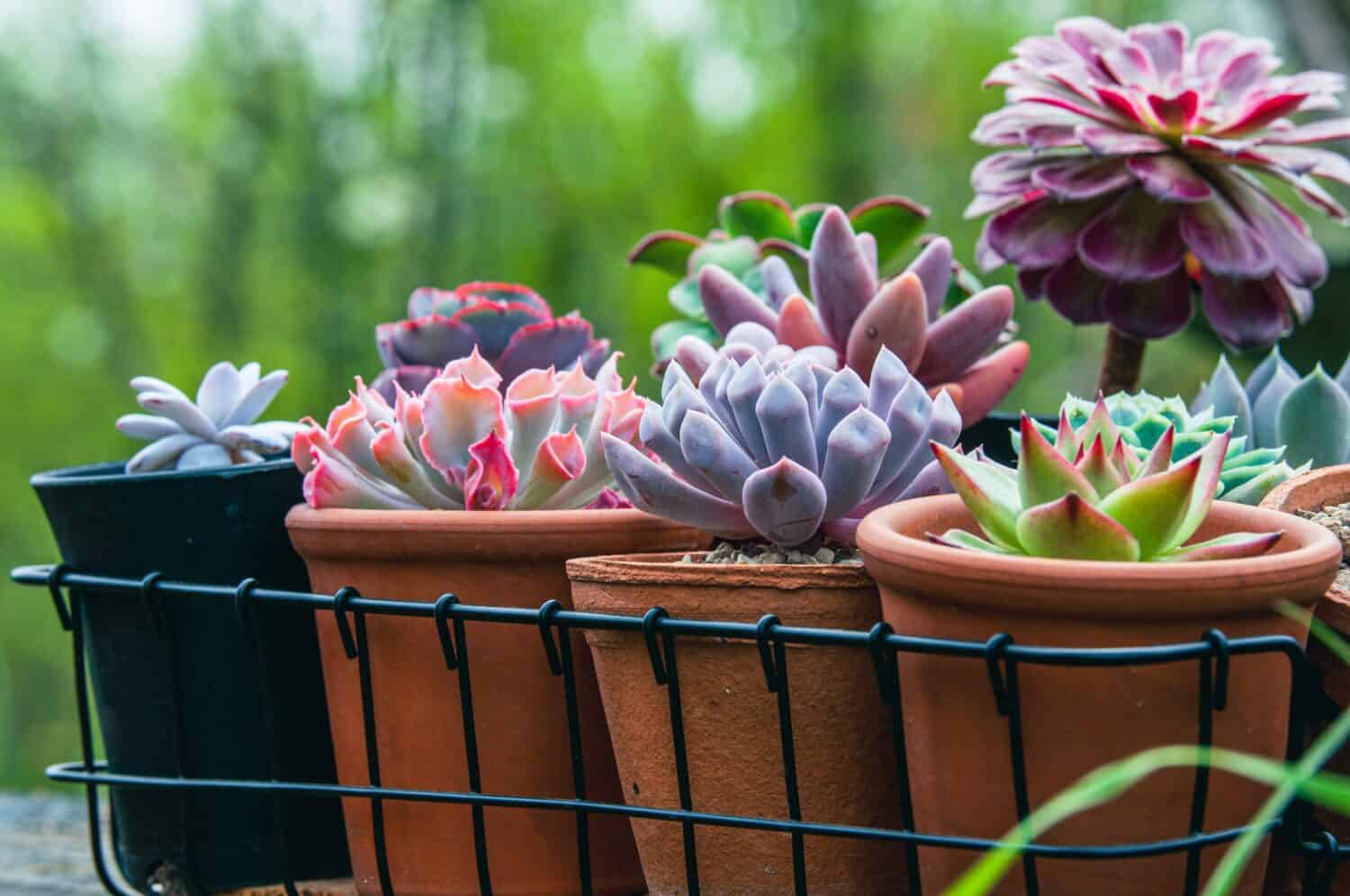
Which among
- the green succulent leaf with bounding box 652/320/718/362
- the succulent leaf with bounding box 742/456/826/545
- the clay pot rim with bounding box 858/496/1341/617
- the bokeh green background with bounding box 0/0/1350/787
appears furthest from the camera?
the bokeh green background with bounding box 0/0/1350/787

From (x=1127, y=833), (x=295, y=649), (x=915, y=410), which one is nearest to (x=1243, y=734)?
(x=1127, y=833)

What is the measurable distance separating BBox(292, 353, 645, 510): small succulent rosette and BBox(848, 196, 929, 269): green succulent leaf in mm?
275

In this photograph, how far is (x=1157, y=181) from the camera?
738mm

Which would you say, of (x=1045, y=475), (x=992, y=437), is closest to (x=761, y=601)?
(x=1045, y=475)

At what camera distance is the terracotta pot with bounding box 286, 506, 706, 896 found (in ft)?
1.99

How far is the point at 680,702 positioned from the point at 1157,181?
1.43 ft

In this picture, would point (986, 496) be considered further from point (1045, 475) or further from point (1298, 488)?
point (1298, 488)

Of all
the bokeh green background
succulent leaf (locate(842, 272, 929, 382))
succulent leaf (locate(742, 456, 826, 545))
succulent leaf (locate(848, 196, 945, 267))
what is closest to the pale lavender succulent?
succulent leaf (locate(742, 456, 826, 545))

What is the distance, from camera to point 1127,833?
1.42ft

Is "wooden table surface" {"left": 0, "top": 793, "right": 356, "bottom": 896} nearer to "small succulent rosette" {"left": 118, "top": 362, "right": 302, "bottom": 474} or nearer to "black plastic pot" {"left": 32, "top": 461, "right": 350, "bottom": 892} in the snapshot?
"black plastic pot" {"left": 32, "top": 461, "right": 350, "bottom": 892}

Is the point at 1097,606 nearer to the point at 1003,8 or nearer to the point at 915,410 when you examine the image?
the point at 915,410

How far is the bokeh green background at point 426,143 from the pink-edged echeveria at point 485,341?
3374 mm

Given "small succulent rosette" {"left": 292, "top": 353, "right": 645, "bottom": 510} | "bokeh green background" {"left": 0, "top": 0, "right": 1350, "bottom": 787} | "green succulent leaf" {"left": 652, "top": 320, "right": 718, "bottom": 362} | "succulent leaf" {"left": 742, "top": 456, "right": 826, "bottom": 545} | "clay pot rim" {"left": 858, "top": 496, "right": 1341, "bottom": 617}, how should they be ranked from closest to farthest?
"clay pot rim" {"left": 858, "top": 496, "right": 1341, "bottom": 617} < "succulent leaf" {"left": 742, "top": 456, "right": 826, "bottom": 545} < "small succulent rosette" {"left": 292, "top": 353, "right": 645, "bottom": 510} < "green succulent leaf" {"left": 652, "top": 320, "right": 718, "bottom": 362} < "bokeh green background" {"left": 0, "top": 0, "right": 1350, "bottom": 787}

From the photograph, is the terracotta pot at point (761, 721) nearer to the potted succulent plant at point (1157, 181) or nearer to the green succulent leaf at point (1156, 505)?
the green succulent leaf at point (1156, 505)
